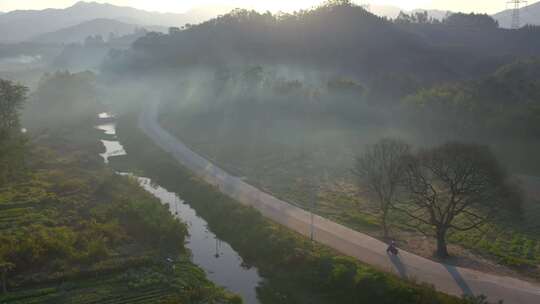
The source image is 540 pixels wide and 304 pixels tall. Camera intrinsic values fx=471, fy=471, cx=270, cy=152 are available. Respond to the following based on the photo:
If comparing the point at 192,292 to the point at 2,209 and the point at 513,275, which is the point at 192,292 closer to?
the point at 513,275

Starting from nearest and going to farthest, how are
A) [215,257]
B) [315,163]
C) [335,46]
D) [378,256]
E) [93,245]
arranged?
1. [378,256]
2. [93,245]
3. [215,257]
4. [315,163]
5. [335,46]

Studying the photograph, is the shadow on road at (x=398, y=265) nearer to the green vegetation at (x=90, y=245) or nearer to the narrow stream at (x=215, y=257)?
the narrow stream at (x=215, y=257)

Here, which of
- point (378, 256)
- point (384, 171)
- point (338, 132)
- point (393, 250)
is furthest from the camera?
point (338, 132)

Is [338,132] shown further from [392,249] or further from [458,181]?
[392,249]

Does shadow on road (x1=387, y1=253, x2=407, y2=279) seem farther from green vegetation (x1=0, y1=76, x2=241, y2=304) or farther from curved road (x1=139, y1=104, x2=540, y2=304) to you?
green vegetation (x1=0, y1=76, x2=241, y2=304)

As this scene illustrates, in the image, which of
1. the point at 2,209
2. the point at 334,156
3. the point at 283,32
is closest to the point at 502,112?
the point at 334,156

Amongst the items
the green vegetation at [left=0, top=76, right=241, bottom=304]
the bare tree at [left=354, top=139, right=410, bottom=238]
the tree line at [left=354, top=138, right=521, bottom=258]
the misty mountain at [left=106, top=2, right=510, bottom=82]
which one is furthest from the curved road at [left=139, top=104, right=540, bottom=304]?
the misty mountain at [left=106, top=2, right=510, bottom=82]

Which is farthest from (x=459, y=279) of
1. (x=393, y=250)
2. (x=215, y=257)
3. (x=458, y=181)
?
(x=215, y=257)
